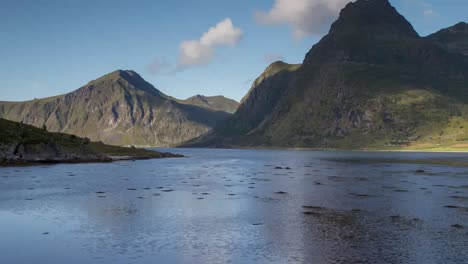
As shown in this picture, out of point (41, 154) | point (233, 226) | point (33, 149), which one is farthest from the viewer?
point (41, 154)

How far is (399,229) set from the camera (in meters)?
46.2

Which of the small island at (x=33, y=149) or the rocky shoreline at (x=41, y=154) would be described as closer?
the rocky shoreline at (x=41, y=154)

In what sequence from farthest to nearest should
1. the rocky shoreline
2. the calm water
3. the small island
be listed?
1. the small island
2. the rocky shoreline
3. the calm water

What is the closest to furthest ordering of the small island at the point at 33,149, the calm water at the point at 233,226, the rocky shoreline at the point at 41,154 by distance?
the calm water at the point at 233,226 < the rocky shoreline at the point at 41,154 < the small island at the point at 33,149

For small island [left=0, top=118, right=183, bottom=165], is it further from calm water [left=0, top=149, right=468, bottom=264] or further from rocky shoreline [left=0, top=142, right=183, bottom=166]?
calm water [left=0, top=149, right=468, bottom=264]

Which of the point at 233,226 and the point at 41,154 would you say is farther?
the point at 41,154


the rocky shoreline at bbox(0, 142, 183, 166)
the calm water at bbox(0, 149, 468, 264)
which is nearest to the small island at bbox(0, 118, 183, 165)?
the rocky shoreline at bbox(0, 142, 183, 166)

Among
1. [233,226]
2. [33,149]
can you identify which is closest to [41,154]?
[33,149]

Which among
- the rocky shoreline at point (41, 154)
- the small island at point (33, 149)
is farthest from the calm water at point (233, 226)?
the small island at point (33, 149)

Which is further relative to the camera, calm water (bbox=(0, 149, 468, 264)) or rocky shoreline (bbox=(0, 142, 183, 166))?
rocky shoreline (bbox=(0, 142, 183, 166))

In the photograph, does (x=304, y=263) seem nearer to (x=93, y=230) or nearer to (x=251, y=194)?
(x=93, y=230)

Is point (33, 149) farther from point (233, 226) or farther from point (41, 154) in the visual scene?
point (233, 226)

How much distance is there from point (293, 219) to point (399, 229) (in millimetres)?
11974

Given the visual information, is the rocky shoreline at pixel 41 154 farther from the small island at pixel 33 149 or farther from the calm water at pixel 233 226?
the calm water at pixel 233 226
